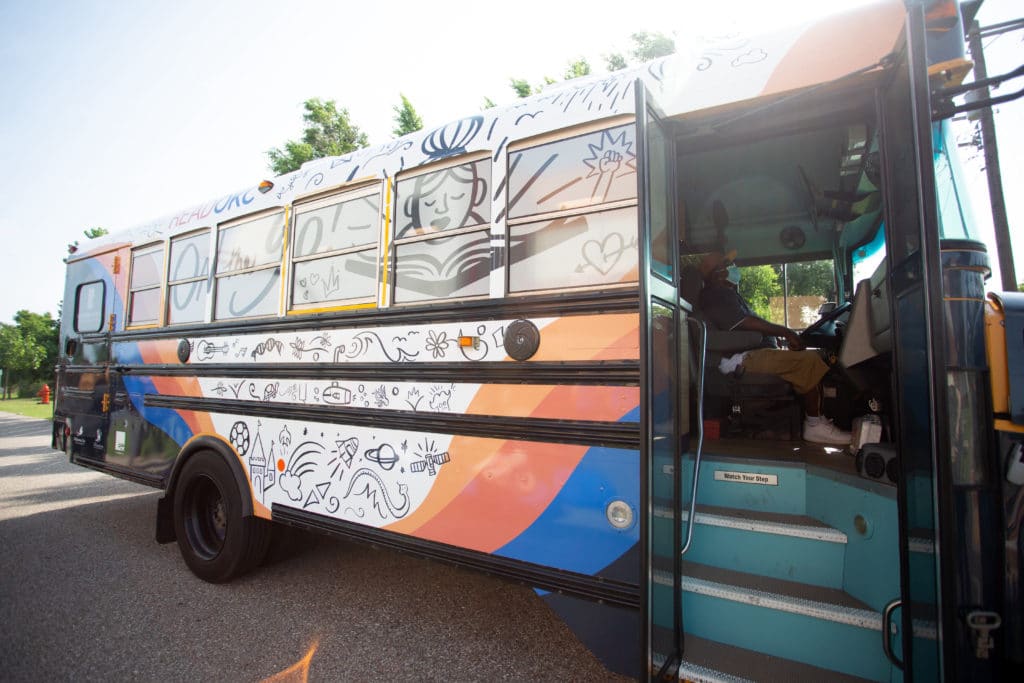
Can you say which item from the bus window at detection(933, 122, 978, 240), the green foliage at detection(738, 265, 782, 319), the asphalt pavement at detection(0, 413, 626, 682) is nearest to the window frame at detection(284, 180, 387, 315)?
the asphalt pavement at detection(0, 413, 626, 682)

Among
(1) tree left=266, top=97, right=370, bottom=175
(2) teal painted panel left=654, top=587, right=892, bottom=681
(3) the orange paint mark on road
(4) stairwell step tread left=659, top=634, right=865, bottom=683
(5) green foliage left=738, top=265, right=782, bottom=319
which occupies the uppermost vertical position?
(1) tree left=266, top=97, right=370, bottom=175

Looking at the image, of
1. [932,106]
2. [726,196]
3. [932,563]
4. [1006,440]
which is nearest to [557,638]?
[932,563]

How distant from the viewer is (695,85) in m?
1.93

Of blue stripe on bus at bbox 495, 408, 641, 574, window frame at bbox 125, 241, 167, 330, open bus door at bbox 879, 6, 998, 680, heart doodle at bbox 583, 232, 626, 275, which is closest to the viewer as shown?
open bus door at bbox 879, 6, 998, 680

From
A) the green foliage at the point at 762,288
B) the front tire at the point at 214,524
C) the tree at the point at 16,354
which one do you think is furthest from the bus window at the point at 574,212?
the tree at the point at 16,354

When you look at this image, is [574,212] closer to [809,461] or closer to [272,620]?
[809,461]

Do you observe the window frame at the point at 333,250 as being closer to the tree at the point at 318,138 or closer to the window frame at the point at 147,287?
the window frame at the point at 147,287

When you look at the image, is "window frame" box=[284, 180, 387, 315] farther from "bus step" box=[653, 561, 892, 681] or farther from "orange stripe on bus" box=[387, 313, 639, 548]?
"bus step" box=[653, 561, 892, 681]

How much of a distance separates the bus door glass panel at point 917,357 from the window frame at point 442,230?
143 centimetres

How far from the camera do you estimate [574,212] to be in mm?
2053

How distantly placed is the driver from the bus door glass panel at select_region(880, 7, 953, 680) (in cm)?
131

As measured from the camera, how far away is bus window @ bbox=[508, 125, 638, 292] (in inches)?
77.1

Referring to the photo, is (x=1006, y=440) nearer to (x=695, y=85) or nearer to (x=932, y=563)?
(x=932, y=563)

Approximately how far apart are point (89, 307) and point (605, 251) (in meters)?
4.90
